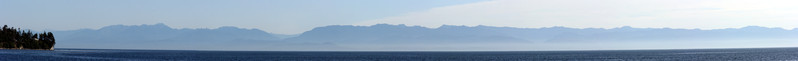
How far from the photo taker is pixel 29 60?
112812 millimetres

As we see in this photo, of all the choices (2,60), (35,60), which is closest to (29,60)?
(35,60)

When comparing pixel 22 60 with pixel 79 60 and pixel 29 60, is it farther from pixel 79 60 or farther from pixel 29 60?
pixel 79 60

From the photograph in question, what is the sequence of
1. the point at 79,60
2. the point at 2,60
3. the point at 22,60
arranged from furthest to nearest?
the point at 79,60, the point at 22,60, the point at 2,60

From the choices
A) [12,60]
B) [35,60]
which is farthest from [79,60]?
[12,60]

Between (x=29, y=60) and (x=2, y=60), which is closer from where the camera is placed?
(x=2, y=60)

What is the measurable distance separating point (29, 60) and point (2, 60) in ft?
39.2

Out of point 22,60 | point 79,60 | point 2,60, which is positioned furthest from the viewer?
point 79,60

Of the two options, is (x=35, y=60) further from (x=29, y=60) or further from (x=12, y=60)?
(x=12, y=60)

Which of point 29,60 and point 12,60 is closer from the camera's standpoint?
Answer: point 12,60

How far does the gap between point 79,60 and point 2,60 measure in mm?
31720

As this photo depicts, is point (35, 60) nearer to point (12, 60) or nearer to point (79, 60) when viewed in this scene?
point (12, 60)

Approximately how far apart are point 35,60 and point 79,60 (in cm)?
1810

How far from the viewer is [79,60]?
13262 centimetres

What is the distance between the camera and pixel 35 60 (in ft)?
376
